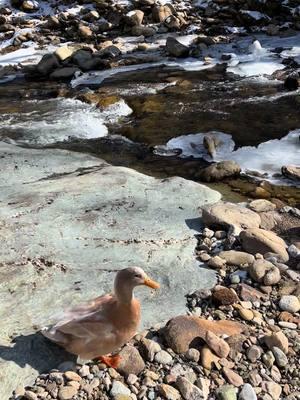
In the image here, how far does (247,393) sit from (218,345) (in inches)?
14.1

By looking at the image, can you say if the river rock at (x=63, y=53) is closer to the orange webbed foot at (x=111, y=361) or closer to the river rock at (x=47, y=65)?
the river rock at (x=47, y=65)

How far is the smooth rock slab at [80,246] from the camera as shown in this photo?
137 inches

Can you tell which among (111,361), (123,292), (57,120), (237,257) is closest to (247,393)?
Answer: (111,361)

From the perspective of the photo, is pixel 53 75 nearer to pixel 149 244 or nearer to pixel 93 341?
pixel 149 244

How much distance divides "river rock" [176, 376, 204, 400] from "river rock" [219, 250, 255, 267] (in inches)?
54.4

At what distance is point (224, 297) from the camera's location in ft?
12.7

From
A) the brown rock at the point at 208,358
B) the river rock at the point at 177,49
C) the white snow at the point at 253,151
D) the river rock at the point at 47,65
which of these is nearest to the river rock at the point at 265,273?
the brown rock at the point at 208,358

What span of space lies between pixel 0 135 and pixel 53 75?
4.30 m

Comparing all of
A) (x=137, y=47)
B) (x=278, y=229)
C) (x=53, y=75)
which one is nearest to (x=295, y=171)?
(x=278, y=229)

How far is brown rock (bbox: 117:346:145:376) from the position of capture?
3.23 m

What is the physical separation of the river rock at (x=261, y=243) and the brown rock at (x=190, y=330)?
100 cm

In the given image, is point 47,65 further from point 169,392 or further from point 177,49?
point 169,392

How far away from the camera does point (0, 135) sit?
8.86 metres

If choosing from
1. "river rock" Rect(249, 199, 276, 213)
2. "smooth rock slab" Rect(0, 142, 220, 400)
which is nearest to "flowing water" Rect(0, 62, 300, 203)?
"river rock" Rect(249, 199, 276, 213)
